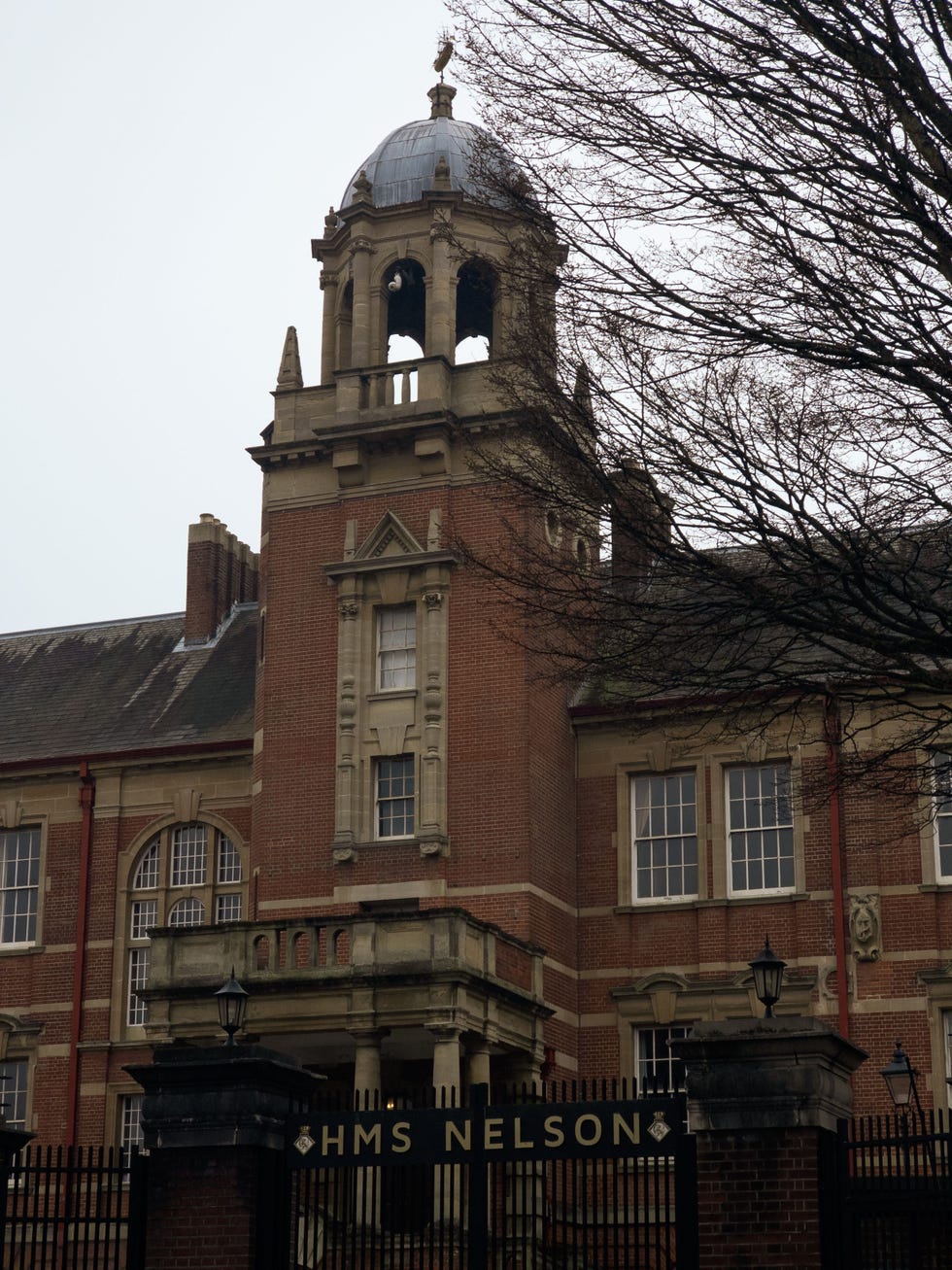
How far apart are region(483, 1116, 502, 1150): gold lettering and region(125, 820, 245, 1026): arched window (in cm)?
2016

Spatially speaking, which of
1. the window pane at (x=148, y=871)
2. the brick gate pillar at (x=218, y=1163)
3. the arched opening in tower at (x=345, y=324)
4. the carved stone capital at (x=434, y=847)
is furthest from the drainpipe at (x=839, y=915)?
the brick gate pillar at (x=218, y=1163)

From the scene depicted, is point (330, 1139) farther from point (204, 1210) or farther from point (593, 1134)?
point (593, 1134)

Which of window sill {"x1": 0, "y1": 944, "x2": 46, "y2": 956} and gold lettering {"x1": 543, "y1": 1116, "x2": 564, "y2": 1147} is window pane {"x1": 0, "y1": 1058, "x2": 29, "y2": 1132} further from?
gold lettering {"x1": 543, "y1": 1116, "x2": 564, "y2": 1147}

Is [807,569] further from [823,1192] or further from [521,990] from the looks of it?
A: [521,990]

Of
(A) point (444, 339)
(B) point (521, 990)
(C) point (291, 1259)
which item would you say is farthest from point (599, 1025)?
(C) point (291, 1259)

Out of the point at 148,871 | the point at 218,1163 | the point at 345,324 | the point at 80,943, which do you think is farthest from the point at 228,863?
the point at 218,1163

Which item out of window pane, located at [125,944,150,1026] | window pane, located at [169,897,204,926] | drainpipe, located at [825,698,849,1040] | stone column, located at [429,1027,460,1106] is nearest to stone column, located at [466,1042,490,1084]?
stone column, located at [429,1027,460,1106]

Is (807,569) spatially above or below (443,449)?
below

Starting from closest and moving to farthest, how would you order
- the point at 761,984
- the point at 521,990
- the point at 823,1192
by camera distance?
the point at 823,1192 < the point at 761,984 < the point at 521,990

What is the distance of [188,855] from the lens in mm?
34844

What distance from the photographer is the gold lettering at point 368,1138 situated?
570 inches

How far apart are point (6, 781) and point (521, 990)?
12319 mm

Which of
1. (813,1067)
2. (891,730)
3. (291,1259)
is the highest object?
(891,730)

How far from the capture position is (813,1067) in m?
13.4
